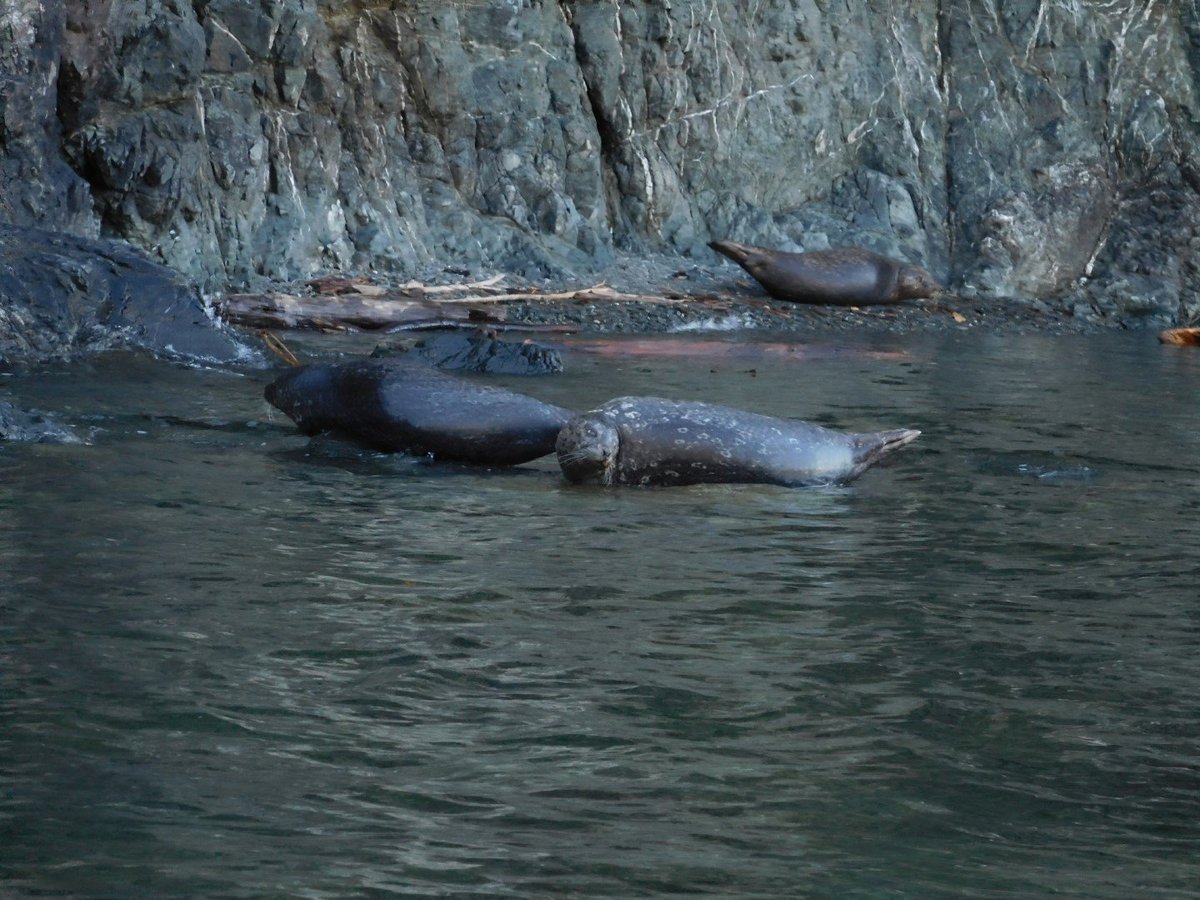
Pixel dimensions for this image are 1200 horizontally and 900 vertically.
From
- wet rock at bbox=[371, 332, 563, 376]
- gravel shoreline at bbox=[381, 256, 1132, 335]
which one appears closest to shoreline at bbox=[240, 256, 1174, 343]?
Answer: gravel shoreline at bbox=[381, 256, 1132, 335]

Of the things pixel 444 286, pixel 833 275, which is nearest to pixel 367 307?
pixel 444 286

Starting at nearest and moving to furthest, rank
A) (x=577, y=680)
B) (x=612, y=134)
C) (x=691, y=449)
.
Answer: (x=577, y=680) < (x=691, y=449) < (x=612, y=134)

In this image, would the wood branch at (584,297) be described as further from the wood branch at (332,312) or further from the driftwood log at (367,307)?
the wood branch at (332,312)

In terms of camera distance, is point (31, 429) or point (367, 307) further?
point (367, 307)

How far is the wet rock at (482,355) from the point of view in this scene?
10.1 meters

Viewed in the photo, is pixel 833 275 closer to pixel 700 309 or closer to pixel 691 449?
pixel 700 309

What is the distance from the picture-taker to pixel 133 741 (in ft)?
11.1

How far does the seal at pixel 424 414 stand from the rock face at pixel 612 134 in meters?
5.73

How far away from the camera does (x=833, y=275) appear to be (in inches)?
653

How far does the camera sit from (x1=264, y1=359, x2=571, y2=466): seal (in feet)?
23.0

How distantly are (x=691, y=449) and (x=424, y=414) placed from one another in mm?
1122

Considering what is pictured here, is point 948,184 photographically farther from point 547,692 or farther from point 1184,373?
point 547,692

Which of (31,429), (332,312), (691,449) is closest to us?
(691,449)

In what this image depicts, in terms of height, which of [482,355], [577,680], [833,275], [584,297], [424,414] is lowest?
[577,680]
